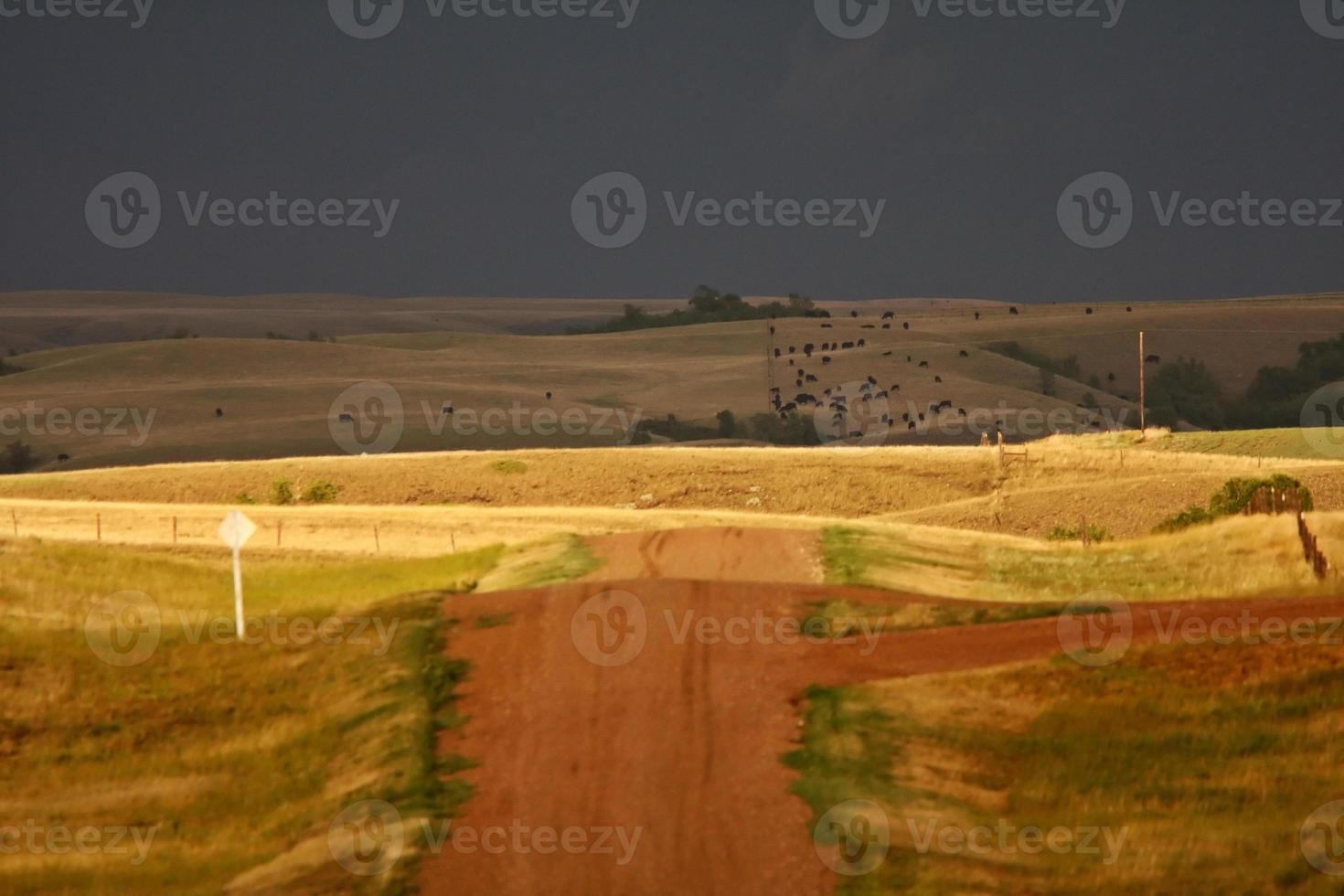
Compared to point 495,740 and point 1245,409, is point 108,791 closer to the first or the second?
point 495,740

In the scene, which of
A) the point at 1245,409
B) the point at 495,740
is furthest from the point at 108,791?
the point at 1245,409

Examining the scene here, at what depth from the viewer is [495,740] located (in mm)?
17219

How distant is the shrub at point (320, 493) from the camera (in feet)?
162

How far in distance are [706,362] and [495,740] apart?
332 feet

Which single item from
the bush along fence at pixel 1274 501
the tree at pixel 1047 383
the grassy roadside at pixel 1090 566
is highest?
the tree at pixel 1047 383
